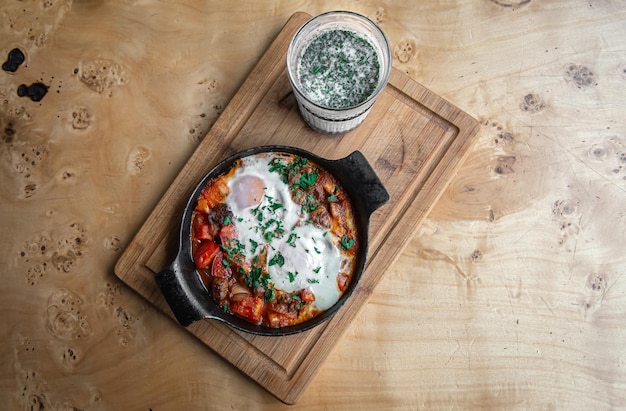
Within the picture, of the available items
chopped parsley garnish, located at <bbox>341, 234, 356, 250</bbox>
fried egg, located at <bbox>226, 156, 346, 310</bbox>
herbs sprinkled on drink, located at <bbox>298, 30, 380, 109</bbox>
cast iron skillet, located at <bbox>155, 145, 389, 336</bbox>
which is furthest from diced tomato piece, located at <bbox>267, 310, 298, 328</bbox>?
herbs sprinkled on drink, located at <bbox>298, 30, 380, 109</bbox>

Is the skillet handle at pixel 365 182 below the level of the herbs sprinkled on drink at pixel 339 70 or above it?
below

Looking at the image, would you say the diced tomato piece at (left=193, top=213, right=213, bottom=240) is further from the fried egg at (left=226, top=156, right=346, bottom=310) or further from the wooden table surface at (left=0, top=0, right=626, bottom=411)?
the wooden table surface at (left=0, top=0, right=626, bottom=411)

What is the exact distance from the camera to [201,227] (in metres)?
3.61

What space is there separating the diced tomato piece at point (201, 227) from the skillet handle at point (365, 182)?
94 centimetres

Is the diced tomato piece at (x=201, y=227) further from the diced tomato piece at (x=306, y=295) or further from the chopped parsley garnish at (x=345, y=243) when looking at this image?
the chopped parsley garnish at (x=345, y=243)

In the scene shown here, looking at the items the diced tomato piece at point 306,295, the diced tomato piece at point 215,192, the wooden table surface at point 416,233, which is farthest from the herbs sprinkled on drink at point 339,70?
the diced tomato piece at point 306,295

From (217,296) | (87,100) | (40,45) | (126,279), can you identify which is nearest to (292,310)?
(217,296)

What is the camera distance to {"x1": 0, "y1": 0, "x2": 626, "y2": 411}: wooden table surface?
391cm

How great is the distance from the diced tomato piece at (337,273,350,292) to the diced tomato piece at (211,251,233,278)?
2.25 feet

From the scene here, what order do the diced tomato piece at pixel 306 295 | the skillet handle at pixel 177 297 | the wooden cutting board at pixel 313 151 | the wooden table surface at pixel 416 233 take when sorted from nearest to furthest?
1. the skillet handle at pixel 177 297
2. the diced tomato piece at pixel 306 295
3. the wooden cutting board at pixel 313 151
4. the wooden table surface at pixel 416 233

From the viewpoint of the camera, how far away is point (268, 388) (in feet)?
12.1

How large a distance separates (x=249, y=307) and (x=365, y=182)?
1052 mm

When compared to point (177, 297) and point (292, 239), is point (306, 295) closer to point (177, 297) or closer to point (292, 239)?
point (292, 239)

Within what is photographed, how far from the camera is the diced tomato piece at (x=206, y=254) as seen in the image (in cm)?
357
